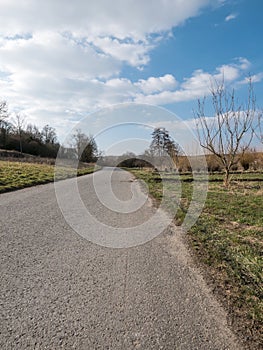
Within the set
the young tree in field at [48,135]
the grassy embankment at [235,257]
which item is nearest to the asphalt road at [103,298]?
the grassy embankment at [235,257]

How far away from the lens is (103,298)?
8.25 ft

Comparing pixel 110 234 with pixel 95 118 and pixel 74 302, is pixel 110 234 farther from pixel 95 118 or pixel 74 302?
pixel 95 118

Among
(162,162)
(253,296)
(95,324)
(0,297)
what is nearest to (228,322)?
(253,296)

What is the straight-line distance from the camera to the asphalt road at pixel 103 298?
6.40ft

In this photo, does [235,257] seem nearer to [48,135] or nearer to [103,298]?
[103,298]

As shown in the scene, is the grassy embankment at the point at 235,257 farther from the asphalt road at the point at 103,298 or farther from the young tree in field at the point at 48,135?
the young tree in field at the point at 48,135

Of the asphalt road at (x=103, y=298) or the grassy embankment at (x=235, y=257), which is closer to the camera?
the asphalt road at (x=103, y=298)

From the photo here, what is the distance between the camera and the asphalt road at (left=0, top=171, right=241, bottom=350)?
195 cm

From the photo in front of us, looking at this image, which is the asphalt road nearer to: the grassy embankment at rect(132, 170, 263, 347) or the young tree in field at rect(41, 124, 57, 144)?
the grassy embankment at rect(132, 170, 263, 347)

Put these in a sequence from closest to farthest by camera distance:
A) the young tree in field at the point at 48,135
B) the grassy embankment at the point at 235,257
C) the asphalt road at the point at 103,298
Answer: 1. the asphalt road at the point at 103,298
2. the grassy embankment at the point at 235,257
3. the young tree in field at the point at 48,135

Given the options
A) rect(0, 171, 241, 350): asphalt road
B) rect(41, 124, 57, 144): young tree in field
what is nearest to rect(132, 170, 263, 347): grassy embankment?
rect(0, 171, 241, 350): asphalt road

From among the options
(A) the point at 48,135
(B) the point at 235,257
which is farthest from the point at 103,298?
(A) the point at 48,135

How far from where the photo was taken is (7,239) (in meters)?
4.23

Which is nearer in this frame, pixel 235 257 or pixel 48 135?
pixel 235 257
